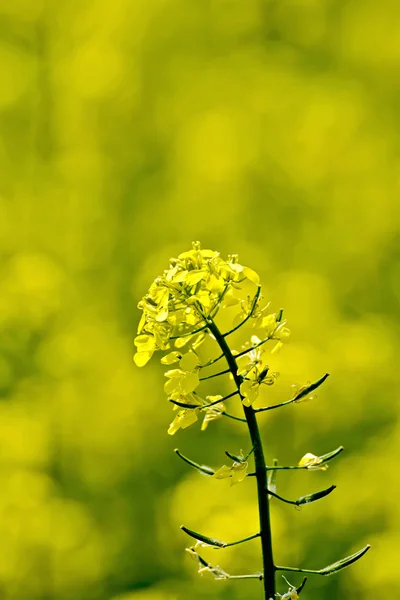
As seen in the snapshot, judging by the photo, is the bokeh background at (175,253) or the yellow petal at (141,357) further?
the bokeh background at (175,253)

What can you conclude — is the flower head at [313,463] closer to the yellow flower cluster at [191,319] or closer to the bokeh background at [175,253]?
the yellow flower cluster at [191,319]

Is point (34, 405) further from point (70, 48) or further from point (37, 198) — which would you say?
point (70, 48)

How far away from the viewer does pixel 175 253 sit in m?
1.02

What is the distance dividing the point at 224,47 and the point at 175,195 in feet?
0.70

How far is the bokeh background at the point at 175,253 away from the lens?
0.97m

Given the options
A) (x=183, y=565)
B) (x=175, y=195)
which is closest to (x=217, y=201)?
(x=175, y=195)

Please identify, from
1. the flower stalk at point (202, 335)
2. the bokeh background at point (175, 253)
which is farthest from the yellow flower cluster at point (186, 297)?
the bokeh background at point (175, 253)

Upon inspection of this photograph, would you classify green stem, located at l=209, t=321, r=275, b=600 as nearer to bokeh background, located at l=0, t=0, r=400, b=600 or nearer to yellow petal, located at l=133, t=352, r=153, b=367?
yellow petal, located at l=133, t=352, r=153, b=367

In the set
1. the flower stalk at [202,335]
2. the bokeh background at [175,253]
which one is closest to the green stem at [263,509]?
the flower stalk at [202,335]

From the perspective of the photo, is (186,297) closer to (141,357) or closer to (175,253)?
(141,357)

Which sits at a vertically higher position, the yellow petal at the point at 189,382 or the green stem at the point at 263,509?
the yellow petal at the point at 189,382

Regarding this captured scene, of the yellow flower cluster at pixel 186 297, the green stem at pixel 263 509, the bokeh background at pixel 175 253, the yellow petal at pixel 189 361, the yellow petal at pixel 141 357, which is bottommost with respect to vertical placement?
the green stem at pixel 263 509

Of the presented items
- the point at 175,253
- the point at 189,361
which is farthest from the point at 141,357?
the point at 175,253

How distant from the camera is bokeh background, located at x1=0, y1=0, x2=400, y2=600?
0.97 m
